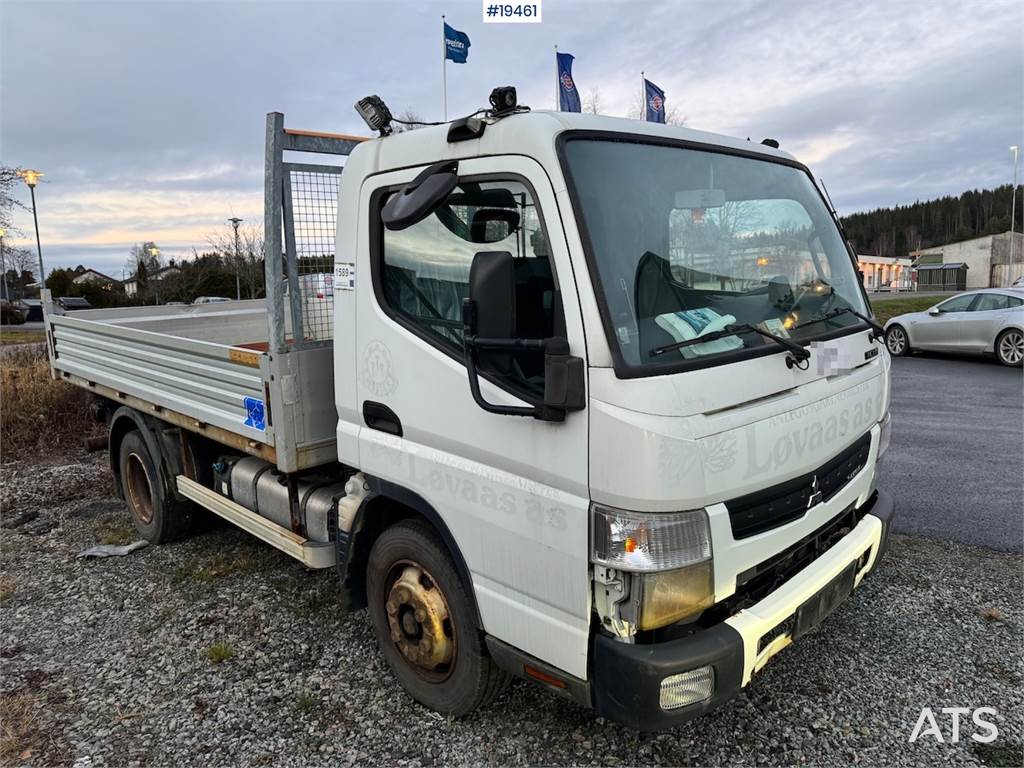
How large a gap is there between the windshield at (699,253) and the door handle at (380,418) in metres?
1.13

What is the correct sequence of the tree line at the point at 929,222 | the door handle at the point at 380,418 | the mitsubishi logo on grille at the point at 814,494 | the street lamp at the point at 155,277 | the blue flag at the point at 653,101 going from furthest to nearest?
1. the tree line at the point at 929,222
2. the street lamp at the point at 155,277
3. the blue flag at the point at 653,101
4. the door handle at the point at 380,418
5. the mitsubishi logo on grille at the point at 814,494

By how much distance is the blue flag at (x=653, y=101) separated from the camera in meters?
5.83

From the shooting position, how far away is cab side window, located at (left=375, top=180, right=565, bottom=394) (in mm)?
2332

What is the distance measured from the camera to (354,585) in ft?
10.9

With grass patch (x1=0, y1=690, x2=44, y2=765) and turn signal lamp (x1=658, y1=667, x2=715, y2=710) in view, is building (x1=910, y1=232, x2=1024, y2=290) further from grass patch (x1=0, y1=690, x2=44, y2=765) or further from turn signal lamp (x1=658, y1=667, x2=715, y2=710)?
grass patch (x1=0, y1=690, x2=44, y2=765)

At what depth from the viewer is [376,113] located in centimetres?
300

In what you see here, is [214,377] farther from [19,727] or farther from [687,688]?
[687,688]

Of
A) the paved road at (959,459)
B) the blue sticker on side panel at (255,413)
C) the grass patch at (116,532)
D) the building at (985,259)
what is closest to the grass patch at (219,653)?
the blue sticker on side panel at (255,413)

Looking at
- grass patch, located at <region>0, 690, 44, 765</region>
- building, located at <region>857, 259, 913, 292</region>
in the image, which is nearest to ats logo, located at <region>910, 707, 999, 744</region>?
grass patch, located at <region>0, 690, 44, 765</region>

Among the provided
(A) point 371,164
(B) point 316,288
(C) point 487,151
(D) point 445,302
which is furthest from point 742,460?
(B) point 316,288

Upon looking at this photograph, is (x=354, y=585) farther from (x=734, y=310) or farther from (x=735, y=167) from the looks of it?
(x=735, y=167)

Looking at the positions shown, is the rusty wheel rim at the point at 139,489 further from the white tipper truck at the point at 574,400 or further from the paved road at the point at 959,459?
the paved road at the point at 959,459

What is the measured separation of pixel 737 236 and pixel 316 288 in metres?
2.00

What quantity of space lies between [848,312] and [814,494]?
0.90 metres
